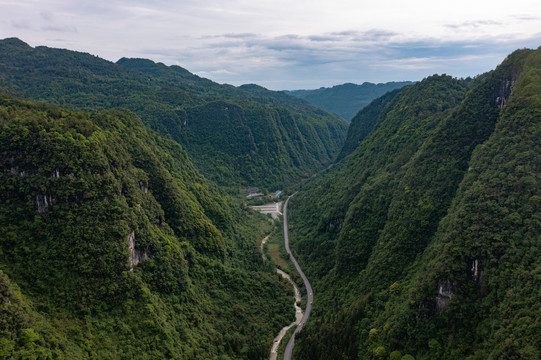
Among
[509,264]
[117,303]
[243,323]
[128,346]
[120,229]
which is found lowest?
[243,323]

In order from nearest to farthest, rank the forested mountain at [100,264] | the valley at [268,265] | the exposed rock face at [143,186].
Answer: the forested mountain at [100,264]
the valley at [268,265]
the exposed rock face at [143,186]

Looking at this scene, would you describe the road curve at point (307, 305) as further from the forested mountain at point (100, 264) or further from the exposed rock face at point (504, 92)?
the exposed rock face at point (504, 92)

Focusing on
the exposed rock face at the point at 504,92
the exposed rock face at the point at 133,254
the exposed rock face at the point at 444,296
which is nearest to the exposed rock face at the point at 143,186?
the exposed rock face at the point at 133,254

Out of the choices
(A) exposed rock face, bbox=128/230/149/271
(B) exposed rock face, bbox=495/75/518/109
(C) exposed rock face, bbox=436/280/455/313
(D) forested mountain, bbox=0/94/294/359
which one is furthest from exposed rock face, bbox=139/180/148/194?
(B) exposed rock face, bbox=495/75/518/109

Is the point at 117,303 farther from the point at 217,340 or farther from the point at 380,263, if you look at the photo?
the point at 380,263

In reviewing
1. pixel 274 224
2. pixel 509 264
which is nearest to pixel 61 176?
pixel 509 264

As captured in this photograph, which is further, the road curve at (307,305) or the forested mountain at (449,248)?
the road curve at (307,305)
